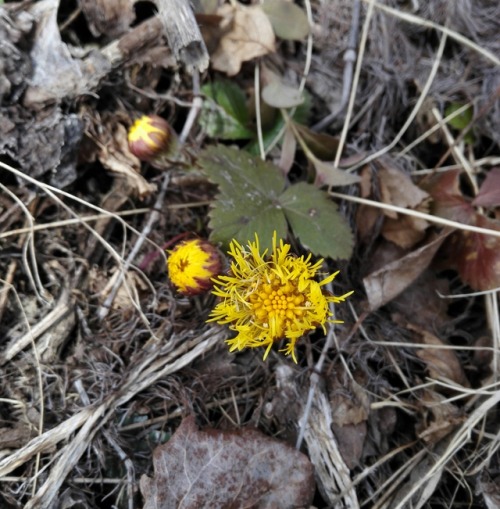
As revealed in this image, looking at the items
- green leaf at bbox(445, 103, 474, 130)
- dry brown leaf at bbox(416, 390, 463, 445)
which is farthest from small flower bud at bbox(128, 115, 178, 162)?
dry brown leaf at bbox(416, 390, 463, 445)

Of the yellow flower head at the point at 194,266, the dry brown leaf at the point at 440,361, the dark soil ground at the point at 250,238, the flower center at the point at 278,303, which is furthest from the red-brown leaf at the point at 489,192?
the yellow flower head at the point at 194,266

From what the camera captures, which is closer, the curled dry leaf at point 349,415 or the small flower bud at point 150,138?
the curled dry leaf at point 349,415

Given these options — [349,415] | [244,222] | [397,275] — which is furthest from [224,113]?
[349,415]

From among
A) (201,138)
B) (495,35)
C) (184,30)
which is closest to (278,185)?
(201,138)

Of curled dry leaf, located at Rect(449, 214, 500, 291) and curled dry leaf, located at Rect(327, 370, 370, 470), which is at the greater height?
curled dry leaf, located at Rect(449, 214, 500, 291)

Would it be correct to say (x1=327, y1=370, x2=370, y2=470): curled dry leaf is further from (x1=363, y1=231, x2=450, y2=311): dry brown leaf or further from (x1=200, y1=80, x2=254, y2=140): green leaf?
(x1=200, y1=80, x2=254, y2=140): green leaf

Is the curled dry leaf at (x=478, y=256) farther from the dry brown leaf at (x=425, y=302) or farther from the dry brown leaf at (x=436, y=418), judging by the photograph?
the dry brown leaf at (x=436, y=418)
